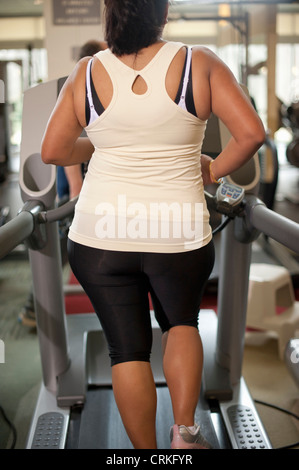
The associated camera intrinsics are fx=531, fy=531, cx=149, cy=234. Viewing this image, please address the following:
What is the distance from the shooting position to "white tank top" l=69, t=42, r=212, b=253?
1.15 meters

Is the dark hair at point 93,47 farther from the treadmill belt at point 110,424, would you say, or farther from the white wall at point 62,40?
the white wall at point 62,40

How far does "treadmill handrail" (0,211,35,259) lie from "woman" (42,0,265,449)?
18cm

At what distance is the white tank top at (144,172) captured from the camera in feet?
3.79

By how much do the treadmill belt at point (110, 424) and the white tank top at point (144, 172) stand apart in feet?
3.17

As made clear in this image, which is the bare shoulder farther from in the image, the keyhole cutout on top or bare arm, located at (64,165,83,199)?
bare arm, located at (64,165,83,199)

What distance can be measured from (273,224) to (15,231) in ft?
2.33

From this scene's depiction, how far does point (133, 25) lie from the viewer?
119 centimetres

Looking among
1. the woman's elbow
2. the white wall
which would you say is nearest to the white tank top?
the woman's elbow

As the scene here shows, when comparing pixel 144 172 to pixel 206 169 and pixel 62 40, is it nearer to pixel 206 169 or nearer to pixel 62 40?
pixel 206 169

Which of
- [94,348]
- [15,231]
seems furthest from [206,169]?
[94,348]

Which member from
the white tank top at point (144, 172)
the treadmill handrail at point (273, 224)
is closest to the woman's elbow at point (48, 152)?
the white tank top at point (144, 172)

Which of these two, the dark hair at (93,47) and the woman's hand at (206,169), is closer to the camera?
the woman's hand at (206,169)

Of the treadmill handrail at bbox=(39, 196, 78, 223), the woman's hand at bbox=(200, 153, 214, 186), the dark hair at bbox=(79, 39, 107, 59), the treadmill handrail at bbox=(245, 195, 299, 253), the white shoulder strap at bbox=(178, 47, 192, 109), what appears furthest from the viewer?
the dark hair at bbox=(79, 39, 107, 59)

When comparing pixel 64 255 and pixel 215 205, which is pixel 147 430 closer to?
pixel 215 205
